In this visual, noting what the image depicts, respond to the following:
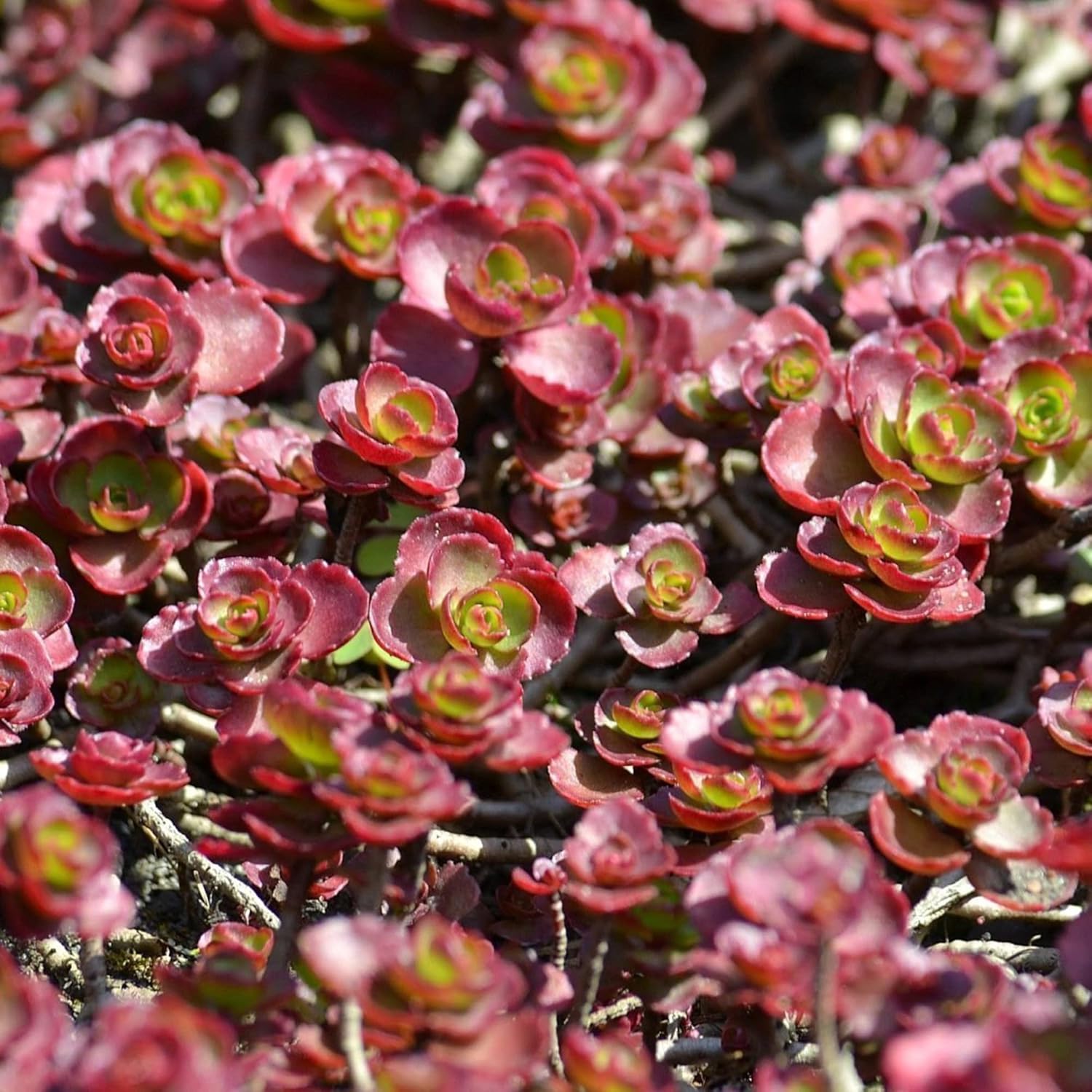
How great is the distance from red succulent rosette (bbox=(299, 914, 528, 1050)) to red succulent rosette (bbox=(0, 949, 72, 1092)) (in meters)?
0.24

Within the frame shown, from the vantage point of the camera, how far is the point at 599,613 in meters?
1.85

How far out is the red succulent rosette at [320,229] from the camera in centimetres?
221

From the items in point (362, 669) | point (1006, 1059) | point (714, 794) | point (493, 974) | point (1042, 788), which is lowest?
point (362, 669)

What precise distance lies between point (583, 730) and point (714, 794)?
0.23 meters

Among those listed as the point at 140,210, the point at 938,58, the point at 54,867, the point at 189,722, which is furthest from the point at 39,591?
the point at 938,58

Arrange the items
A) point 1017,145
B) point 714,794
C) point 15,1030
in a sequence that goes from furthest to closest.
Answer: point 1017,145 < point 714,794 < point 15,1030

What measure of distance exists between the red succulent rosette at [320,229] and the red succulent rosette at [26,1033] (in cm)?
119

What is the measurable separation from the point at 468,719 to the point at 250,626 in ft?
1.17

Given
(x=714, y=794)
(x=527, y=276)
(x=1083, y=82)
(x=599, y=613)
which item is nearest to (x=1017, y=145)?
(x=1083, y=82)

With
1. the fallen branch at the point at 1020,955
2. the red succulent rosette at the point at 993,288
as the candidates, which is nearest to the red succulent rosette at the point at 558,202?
the red succulent rosette at the point at 993,288

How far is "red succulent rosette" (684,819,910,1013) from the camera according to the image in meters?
1.29

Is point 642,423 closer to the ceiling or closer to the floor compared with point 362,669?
closer to the ceiling

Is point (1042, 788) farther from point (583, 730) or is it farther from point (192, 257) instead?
point (192, 257)

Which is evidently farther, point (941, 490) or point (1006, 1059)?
point (941, 490)
